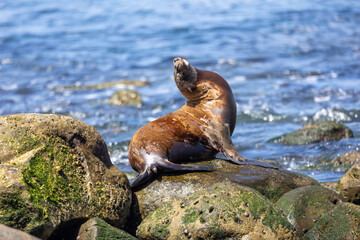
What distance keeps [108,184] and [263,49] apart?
14.7 m

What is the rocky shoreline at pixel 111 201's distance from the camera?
4484 mm

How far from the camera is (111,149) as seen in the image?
31.5ft

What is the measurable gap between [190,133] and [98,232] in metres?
2.28

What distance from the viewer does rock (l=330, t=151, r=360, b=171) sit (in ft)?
26.5

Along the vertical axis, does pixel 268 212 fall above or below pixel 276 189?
above

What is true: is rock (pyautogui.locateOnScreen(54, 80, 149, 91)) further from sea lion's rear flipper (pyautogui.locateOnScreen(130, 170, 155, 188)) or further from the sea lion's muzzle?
sea lion's rear flipper (pyautogui.locateOnScreen(130, 170, 155, 188))

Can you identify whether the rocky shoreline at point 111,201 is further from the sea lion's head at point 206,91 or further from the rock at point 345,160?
the rock at point 345,160

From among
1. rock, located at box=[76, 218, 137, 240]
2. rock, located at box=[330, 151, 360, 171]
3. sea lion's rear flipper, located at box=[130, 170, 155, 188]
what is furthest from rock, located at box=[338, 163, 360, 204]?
rock, located at box=[76, 218, 137, 240]

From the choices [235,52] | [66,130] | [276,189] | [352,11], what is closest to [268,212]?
[276,189]

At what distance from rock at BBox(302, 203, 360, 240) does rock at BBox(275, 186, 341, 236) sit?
25 centimetres

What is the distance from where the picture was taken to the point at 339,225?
4.66 m

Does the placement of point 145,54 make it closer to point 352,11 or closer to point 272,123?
point 272,123

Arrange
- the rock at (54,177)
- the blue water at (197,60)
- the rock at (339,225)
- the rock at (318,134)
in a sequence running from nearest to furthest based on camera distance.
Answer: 1. the rock at (54,177)
2. the rock at (339,225)
3. the rock at (318,134)
4. the blue water at (197,60)

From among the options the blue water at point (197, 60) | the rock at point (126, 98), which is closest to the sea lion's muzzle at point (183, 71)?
the blue water at point (197, 60)
